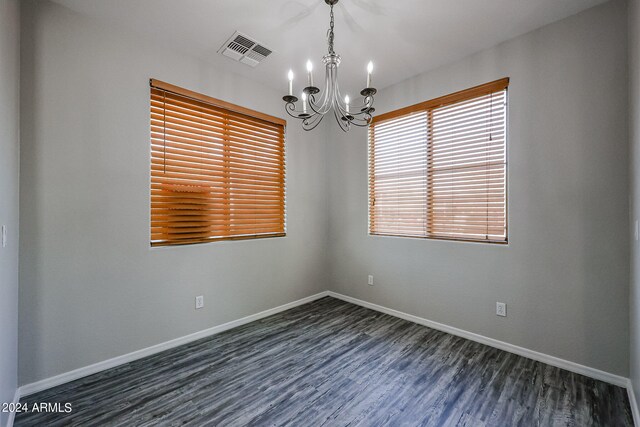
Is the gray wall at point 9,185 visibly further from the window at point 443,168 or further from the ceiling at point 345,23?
the window at point 443,168

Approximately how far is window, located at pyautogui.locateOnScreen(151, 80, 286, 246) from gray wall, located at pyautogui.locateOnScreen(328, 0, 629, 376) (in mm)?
1934

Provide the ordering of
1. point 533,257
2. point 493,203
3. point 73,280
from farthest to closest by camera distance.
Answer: point 493,203
point 533,257
point 73,280

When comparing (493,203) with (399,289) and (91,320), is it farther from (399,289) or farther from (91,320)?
(91,320)

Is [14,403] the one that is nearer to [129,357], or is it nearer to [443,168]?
[129,357]

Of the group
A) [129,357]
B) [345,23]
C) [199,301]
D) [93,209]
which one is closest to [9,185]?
[93,209]

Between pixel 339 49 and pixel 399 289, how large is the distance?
8.56ft

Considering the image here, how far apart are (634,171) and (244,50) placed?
3079 mm

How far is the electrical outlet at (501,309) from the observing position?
244 cm

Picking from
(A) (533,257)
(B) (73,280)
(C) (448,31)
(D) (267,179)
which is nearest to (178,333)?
(B) (73,280)

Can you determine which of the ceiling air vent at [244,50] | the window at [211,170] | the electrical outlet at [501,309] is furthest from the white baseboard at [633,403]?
the ceiling air vent at [244,50]

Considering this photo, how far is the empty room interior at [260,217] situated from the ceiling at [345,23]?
21 millimetres

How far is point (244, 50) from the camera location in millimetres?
2531

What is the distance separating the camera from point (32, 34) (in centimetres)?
188

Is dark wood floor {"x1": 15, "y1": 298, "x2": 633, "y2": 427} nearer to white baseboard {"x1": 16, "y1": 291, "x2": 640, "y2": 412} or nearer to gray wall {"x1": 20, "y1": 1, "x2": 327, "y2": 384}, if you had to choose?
white baseboard {"x1": 16, "y1": 291, "x2": 640, "y2": 412}
